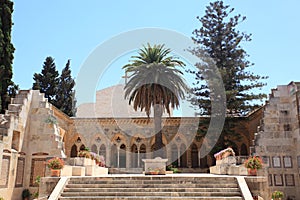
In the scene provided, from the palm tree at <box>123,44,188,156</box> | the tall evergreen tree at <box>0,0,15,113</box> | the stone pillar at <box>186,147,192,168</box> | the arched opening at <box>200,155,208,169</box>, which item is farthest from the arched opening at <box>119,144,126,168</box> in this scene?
the tall evergreen tree at <box>0,0,15,113</box>

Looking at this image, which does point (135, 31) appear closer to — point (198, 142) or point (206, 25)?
point (206, 25)

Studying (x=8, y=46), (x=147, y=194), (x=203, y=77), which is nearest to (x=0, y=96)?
(x=8, y=46)

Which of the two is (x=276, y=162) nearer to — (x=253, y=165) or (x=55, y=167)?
(x=253, y=165)

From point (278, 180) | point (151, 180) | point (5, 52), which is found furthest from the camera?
point (5, 52)

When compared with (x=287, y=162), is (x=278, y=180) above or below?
below

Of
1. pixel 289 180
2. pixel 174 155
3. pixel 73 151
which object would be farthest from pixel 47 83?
pixel 289 180

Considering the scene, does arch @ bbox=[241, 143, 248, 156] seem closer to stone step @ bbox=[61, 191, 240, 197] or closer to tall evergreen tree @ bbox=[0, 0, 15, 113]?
stone step @ bbox=[61, 191, 240, 197]

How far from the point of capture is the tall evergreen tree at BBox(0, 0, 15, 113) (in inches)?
784

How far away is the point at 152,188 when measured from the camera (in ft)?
36.7

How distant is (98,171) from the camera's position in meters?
17.9

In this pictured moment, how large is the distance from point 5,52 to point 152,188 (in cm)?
1482

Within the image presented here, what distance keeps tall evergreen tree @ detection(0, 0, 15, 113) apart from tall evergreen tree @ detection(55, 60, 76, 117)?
10486mm

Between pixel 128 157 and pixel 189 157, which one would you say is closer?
pixel 189 157

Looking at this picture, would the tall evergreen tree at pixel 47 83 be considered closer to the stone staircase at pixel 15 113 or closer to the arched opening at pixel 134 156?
the arched opening at pixel 134 156
